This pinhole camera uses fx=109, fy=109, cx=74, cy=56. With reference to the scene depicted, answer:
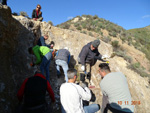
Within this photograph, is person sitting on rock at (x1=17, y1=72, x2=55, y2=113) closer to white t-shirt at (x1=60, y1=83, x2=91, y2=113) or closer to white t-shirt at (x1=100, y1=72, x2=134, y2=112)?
white t-shirt at (x1=60, y1=83, x2=91, y2=113)

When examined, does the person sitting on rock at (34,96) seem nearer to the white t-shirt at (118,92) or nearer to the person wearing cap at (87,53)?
the white t-shirt at (118,92)

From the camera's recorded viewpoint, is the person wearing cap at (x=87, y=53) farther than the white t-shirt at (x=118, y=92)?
Yes

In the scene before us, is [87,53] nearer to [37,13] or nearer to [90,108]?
[90,108]

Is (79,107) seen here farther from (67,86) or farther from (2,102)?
(2,102)

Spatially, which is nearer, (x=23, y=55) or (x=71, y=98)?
(x=71, y=98)

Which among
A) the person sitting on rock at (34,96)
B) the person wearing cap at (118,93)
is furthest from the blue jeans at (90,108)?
the person sitting on rock at (34,96)

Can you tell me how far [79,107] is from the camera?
2.03 m

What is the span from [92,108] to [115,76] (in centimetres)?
102

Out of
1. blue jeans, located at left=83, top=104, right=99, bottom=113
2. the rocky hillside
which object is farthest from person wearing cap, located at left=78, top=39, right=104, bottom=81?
blue jeans, located at left=83, top=104, right=99, bottom=113

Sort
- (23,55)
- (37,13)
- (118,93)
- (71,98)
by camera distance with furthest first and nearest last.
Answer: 1. (37,13)
2. (23,55)
3. (118,93)
4. (71,98)

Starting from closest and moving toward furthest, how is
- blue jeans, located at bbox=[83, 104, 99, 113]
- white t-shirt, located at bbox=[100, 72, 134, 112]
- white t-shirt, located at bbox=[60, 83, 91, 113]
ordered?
1. white t-shirt, located at bbox=[60, 83, 91, 113]
2. white t-shirt, located at bbox=[100, 72, 134, 112]
3. blue jeans, located at bbox=[83, 104, 99, 113]

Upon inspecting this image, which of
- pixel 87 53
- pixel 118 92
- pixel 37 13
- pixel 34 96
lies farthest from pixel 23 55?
pixel 118 92

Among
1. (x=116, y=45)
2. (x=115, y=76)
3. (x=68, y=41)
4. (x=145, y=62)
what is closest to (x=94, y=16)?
(x=116, y=45)

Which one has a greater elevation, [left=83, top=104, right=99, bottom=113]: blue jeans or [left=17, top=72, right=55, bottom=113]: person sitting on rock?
[left=17, top=72, right=55, bottom=113]: person sitting on rock
